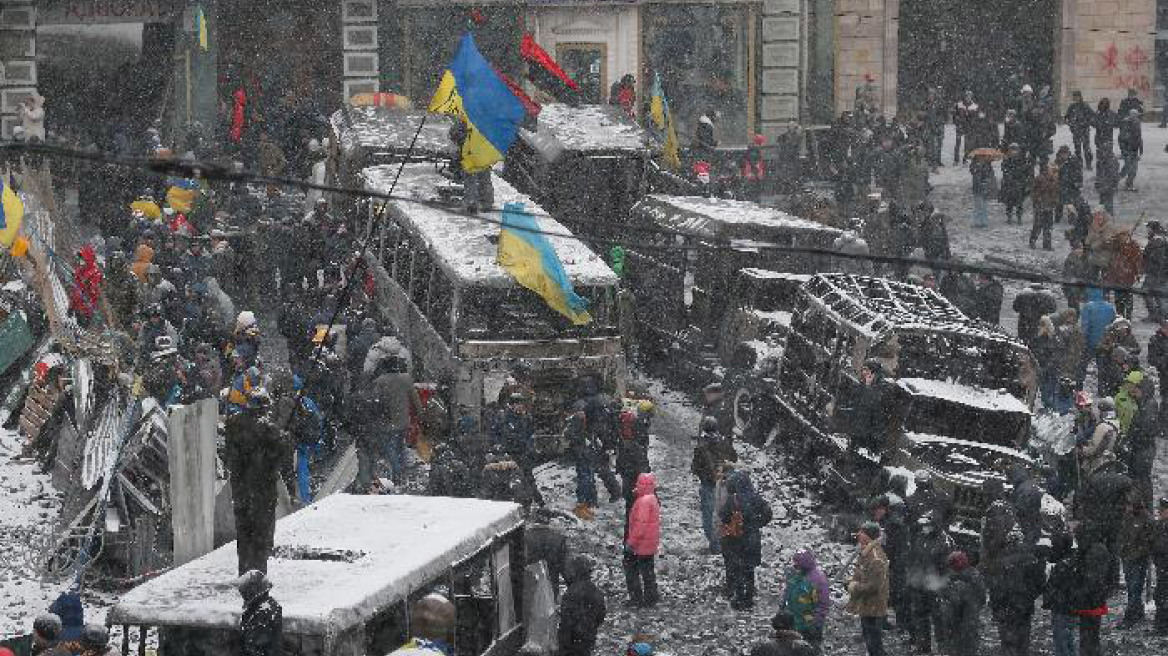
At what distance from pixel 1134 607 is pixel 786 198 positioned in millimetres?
20781

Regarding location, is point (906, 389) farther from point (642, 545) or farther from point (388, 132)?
point (388, 132)

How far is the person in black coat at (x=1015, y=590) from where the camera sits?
17.5 m

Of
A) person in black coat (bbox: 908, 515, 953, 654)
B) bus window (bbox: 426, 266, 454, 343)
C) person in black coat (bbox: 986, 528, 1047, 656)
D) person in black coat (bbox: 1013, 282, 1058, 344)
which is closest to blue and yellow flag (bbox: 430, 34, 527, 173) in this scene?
bus window (bbox: 426, 266, 454, 343)

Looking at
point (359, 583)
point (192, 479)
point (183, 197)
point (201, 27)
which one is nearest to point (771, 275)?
point (183, 197)

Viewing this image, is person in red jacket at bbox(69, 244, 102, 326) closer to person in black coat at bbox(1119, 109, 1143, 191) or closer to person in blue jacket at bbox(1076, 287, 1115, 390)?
person in blue jacket at bbox(1076, 287, 1115, 390)

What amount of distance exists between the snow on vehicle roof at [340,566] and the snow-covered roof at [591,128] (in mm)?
16232

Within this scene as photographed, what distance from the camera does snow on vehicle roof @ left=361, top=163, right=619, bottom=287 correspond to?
23656mm

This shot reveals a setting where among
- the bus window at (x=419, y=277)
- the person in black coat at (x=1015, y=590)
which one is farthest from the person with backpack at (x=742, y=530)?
the bus window at (x=419, y=277)

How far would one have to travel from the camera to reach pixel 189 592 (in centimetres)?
1267

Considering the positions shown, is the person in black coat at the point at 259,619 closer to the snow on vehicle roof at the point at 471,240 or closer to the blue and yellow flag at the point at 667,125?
the snow on vehicle roof at the point at 471,240

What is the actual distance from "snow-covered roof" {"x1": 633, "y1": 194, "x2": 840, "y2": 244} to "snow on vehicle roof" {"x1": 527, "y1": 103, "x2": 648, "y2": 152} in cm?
215

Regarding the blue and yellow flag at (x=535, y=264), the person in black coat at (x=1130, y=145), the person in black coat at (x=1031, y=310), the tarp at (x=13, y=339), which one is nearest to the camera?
the blue and yellow flag at (x=535, y=264)

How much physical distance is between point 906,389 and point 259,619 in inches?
426

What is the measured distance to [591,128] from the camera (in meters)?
31.5
